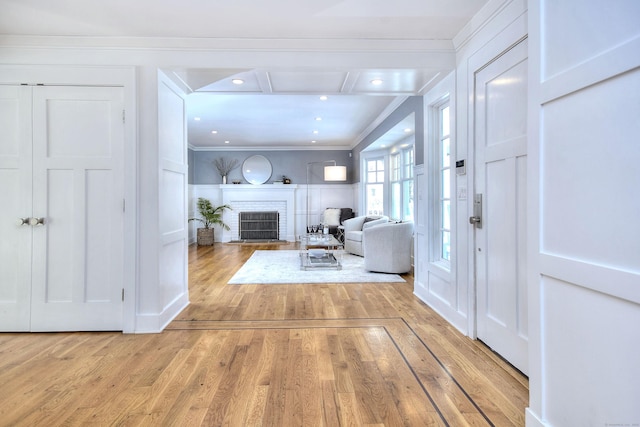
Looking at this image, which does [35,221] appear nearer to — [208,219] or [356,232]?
[356,232]

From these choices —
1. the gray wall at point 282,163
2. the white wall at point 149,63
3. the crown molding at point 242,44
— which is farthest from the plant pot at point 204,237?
the crown molding at point 242,44

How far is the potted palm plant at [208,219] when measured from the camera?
27.9 ft

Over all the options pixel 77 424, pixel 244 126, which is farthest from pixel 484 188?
pixel 244 126

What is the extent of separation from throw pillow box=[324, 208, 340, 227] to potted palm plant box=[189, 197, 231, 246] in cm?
260

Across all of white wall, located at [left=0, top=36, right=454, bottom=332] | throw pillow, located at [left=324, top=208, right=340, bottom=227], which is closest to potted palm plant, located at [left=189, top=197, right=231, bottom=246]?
throw pillow, located at [left=324, top=208, right=340, bottom=227]

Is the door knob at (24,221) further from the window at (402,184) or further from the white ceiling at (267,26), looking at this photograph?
the window at (402,184)

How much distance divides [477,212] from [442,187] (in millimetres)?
Result: 874

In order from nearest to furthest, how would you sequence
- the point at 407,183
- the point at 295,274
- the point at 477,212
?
the point at 477,212 → the point at 295,274 → the point at 407,183

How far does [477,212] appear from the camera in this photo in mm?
2502

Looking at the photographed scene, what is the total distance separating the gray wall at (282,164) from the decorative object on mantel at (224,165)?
0.08m

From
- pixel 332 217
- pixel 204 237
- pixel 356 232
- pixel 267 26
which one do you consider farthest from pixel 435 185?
pixel 204 237

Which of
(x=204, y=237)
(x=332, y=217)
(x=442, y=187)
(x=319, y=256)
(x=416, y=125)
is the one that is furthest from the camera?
(x=332, y=217)

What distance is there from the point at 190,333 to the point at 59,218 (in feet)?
4.68

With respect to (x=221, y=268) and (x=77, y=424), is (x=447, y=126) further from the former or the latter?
(x=221, y=268)
